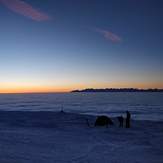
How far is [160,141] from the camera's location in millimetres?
22234

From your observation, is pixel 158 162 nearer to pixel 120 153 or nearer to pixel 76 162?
pixel 120 153

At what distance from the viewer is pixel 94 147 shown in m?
18.6

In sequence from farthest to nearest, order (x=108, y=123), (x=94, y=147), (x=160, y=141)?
1. (x=108, y=123)
2. (x=160, y=141)
3. (x=94, y=147)

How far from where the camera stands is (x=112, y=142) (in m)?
20.9

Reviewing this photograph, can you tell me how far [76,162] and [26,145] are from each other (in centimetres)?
529

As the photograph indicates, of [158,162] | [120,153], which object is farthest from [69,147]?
[158,162]

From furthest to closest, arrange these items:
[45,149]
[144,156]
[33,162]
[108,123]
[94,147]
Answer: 1. [108,123]
2. [94,147]
3. [45,149]
4. [144,156]
5. [33,162]

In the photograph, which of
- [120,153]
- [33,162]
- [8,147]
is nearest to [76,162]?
[33,162]

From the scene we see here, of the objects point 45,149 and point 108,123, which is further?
point 108,123

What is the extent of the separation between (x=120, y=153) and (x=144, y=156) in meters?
1.37

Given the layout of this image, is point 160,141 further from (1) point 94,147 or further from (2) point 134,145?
Result: (1) point 94,147

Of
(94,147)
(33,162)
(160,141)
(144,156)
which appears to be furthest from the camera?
(160,141)

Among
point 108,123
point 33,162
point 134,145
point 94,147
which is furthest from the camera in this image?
point 108,123

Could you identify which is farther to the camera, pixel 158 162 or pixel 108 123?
pixel 108 123
